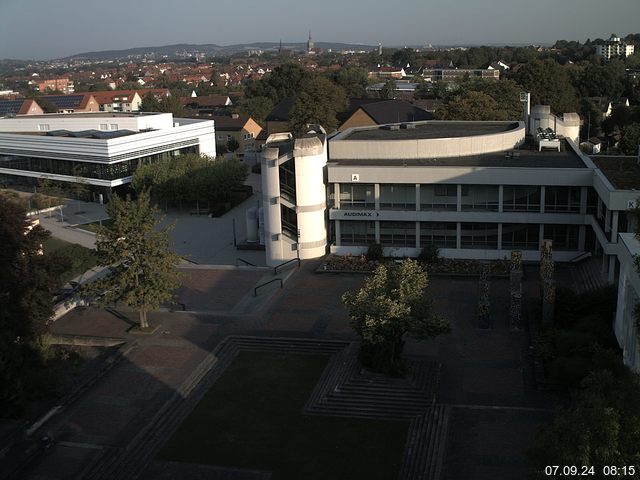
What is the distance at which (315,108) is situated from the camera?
64812 mm

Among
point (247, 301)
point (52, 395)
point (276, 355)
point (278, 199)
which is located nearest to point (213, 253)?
point (278, 199)

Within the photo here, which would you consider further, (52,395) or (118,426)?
(52,395)

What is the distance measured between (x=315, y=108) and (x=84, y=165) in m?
20.8

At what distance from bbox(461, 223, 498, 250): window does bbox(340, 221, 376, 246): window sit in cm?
451

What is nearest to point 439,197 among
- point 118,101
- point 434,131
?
point 434,131

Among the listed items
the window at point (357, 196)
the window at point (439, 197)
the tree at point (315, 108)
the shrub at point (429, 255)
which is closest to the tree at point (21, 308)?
the window at point (357, 196)

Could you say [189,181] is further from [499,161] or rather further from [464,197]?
[499,161]

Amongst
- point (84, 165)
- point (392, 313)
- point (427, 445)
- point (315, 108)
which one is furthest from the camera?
point (315, 108)

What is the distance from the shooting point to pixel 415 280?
22.8 m

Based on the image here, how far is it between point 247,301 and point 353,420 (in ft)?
36.2

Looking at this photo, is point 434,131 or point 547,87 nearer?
point 434,131

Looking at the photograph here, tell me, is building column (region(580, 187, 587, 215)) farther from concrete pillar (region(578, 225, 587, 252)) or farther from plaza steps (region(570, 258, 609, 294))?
plaza steps (region(570, 258, 609, 294))

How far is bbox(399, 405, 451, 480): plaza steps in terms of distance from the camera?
18.3 metres

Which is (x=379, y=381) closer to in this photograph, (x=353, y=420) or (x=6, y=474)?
(x=353, y=420)
